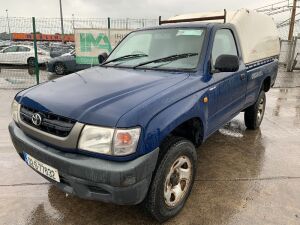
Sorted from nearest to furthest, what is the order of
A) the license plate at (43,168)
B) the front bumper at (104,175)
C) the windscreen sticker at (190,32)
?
the front bumper at (104,175)
the license plate at (43,168)
the windscreen sticker at (190,32)

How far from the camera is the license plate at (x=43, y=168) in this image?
2.59 metres

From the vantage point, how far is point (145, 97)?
2.61 meters

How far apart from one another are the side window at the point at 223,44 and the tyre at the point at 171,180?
4.06ft

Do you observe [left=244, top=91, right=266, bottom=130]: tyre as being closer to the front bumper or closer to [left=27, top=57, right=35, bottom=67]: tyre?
the front bumper

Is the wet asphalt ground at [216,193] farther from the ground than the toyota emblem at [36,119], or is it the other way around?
the toyota emblem at [36,119]

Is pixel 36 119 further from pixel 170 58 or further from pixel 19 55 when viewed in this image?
pixel 19 55

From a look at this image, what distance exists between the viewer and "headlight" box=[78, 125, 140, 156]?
7.54 ft

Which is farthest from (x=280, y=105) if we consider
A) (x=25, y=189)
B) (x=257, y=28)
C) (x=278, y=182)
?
(x=25, y=189)

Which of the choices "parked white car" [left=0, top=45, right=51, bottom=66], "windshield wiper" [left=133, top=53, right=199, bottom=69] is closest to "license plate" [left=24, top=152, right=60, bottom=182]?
"windshield wiper" [left=133, top=53, right=199, bottom=69]

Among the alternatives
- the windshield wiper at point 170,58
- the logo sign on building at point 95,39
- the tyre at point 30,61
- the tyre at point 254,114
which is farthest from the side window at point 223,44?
the tyre at point 30,61

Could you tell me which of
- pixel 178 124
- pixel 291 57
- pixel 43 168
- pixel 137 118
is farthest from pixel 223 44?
pixel 291 57

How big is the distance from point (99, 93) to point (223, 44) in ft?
6.67

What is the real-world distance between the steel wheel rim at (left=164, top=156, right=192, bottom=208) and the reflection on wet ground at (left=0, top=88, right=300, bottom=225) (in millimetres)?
216

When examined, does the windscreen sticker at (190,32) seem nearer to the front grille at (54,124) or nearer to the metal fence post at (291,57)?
the front grille at (54,124)
